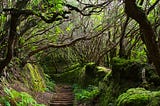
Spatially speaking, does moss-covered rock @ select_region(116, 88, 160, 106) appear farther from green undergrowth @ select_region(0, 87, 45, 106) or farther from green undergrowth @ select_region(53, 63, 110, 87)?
green undergrowth @ select_region(53, 63, 110, 87)

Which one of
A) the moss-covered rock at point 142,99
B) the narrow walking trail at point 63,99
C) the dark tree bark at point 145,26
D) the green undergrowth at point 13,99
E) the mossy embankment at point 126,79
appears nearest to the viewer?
the dark tree bark at point 145,26

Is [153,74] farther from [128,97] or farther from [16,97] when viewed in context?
[16,97]

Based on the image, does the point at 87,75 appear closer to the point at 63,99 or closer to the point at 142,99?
the point at 63,99

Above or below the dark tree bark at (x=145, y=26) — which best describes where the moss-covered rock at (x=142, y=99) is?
below

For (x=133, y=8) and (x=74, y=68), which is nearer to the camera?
(x=133, y=8)

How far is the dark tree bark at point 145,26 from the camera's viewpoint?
545 cm

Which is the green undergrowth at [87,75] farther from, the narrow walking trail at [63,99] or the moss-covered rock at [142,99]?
the moss-covered rock at [142,99]

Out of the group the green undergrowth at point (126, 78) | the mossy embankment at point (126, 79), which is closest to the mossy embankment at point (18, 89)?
the mossy embankment at point (126, 79)

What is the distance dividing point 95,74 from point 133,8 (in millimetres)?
15853

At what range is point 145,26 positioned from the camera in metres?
5.83

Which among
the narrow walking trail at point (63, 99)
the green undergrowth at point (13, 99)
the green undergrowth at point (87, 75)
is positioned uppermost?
the green undergrowth at point (87, 75)

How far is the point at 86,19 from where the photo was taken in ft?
76.8

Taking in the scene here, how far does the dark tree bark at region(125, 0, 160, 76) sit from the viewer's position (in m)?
5.45

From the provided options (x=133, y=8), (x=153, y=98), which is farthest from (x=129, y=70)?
(x=133, y=8)
